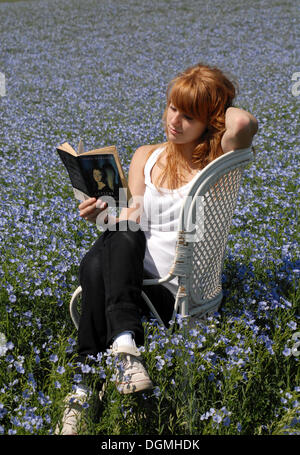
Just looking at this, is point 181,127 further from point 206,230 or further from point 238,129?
point 206,230

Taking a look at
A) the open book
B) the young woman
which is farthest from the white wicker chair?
the open book

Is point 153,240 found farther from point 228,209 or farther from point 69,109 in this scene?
point 69,109

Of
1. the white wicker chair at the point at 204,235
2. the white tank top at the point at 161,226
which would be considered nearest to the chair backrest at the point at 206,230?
the white wicker chair at the point at 204,235

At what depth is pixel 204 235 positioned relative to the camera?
110 inches

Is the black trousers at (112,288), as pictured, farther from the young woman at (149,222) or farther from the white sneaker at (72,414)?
the white sneaker at (72,414)

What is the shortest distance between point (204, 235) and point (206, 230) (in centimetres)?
3

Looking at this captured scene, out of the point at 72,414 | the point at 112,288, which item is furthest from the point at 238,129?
the point at 72,414

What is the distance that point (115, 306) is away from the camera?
2.56 m

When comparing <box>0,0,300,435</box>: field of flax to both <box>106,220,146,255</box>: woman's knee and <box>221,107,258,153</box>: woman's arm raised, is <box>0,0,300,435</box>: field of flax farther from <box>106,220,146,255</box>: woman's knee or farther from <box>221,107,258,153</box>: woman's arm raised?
<box>221,107,258,153</box>: woman's arm raised

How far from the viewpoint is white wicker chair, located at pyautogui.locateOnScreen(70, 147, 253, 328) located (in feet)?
8.61

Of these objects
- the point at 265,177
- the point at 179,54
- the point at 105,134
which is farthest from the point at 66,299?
the point at 179,54

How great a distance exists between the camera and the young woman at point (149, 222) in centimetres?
255
